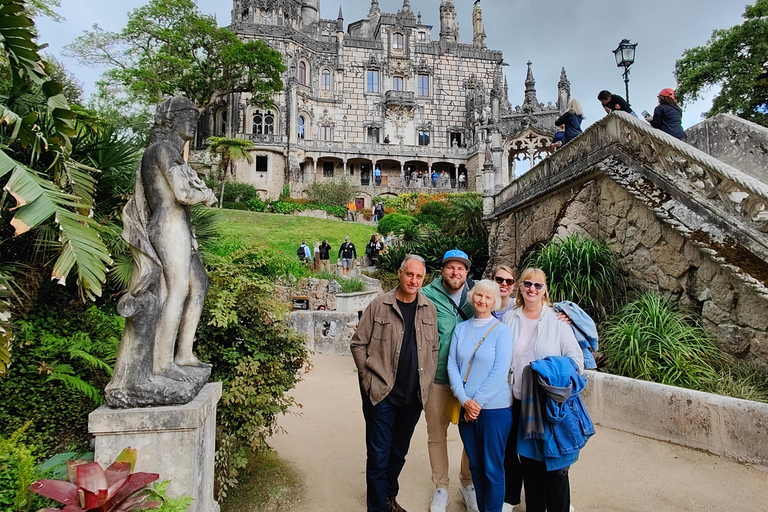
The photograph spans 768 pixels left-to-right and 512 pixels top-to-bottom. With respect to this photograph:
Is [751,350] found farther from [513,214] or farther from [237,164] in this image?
[237,164]

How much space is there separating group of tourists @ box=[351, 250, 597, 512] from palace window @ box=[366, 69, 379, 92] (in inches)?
1554

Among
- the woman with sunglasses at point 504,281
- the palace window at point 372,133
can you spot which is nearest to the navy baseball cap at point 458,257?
the woman with sunglasses at point 504,281

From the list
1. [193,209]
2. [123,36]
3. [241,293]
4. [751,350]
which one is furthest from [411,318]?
[123,36]

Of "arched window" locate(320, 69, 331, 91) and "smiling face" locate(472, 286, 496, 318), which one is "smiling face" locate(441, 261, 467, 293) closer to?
"smiling face" locate(472, 286, 496, 318)

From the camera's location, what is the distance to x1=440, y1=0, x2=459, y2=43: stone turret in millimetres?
42938

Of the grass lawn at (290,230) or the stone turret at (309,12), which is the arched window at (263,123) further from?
the stone turret at (309,12)

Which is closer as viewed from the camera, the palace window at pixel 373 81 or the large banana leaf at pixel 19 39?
the large banana leaf at pixel 19 39

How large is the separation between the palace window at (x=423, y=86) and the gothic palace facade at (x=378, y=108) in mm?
97

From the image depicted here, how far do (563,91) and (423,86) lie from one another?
43.1ft

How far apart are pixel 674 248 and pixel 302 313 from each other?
24.0 feet

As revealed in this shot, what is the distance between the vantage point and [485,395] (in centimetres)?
293

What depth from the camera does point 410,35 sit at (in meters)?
40.4

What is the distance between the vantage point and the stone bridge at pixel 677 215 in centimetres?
492

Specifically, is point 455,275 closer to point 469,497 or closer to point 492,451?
point 492,451
